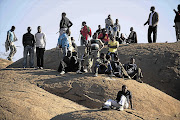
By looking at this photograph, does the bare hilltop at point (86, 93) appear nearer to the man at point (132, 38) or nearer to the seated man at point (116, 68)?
the seated man at point (116, 68)

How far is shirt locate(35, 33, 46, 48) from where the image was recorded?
40.7ft

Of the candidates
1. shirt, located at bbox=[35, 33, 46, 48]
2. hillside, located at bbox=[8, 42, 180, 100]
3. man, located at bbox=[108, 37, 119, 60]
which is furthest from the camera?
hillside, located at bbox=[8, 42, 180, 100]

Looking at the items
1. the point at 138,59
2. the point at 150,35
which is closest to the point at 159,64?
the point at 138,59

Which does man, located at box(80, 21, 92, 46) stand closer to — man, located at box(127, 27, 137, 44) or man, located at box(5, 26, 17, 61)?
man, located at box(127, 27, 137, 44)

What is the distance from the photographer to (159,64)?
1439 cm

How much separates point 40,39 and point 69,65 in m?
1.93

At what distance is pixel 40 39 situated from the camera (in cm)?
1239

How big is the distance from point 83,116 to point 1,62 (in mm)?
12818

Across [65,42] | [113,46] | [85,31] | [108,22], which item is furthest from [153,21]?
[65,42]

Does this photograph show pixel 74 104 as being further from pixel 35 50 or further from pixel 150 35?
pixel 150 35

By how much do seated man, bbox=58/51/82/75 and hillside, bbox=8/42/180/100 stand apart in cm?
367

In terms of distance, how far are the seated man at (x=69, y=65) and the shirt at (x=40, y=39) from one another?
1.50m

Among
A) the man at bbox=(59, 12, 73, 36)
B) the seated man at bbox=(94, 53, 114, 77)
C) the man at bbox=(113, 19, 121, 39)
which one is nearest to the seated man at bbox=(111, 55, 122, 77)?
the seated man at bbox=(94, 53, 114, 77)

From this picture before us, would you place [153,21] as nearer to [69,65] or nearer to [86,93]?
[69,65]
